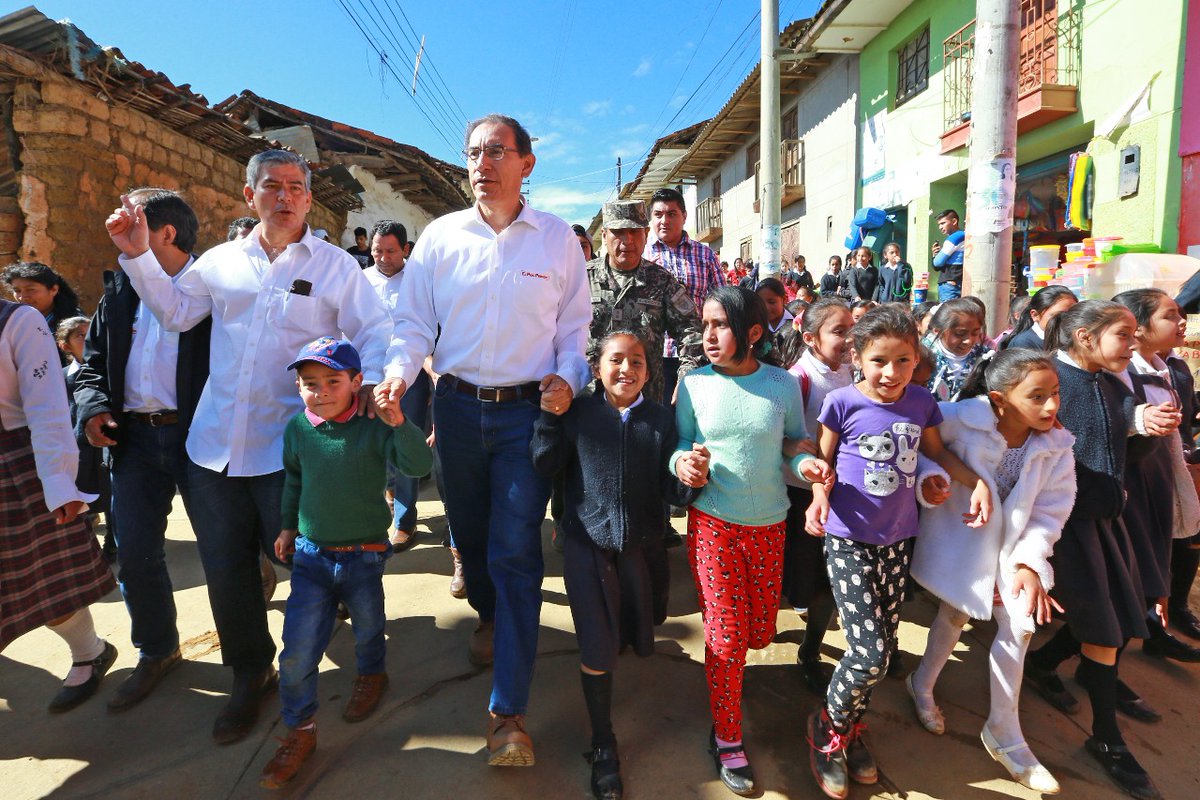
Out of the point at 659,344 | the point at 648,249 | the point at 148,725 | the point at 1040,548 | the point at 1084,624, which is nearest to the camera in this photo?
the point at 1040,548

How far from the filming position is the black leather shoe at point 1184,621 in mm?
2986

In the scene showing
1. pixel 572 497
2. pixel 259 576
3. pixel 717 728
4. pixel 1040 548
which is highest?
pixel 572 497

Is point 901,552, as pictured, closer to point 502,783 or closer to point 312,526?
point 502,783

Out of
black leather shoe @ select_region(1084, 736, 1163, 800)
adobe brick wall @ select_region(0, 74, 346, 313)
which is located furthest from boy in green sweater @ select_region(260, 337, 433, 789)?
adobe brick wall @ select_region(0, 74, 346, 313)

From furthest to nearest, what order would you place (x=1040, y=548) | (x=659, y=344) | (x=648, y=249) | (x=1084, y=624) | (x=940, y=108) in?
(x=940, y=108)
(x=648, y=249)
(x=659, y=344)
(x=1084, y=624)
(x=1040, y=548)

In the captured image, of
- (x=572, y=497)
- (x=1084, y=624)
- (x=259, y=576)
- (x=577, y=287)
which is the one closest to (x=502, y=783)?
(x=572, y=497)

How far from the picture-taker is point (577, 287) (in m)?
2.46

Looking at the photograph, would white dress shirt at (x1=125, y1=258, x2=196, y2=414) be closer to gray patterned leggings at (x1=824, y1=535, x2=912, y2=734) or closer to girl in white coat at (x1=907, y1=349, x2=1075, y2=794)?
gray patterned leggings at (x1=824, y1=535, x2=912, y2=734)

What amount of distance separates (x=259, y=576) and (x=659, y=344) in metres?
2.20

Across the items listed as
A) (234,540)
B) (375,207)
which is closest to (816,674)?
(234,540)

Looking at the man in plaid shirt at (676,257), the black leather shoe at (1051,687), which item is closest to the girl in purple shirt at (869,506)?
the black leather shoe at (1051,687)

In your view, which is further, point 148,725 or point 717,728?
point 148,725

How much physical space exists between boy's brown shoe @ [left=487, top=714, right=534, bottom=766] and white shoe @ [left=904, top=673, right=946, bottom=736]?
1430mm

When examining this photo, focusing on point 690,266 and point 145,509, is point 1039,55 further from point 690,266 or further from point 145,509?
point 145,509
